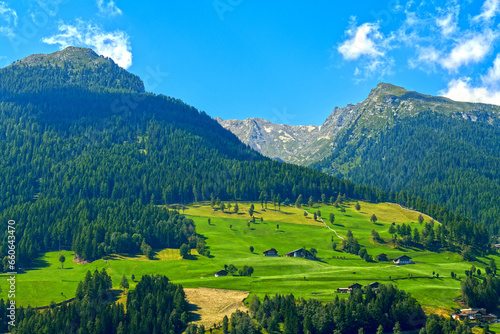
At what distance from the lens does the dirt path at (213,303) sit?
118 metres

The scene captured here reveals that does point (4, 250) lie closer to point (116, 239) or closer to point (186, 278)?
point (116, 239)

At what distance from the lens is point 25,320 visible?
10638 centimetres

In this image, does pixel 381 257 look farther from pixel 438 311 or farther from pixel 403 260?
pixel 438 311

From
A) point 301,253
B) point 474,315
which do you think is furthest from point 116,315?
point 474,315

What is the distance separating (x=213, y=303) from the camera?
127m

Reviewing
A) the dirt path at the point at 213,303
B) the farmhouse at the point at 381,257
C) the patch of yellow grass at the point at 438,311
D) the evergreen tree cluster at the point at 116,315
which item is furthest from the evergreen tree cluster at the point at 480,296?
the evergreen tree cluster at the point at 116,315

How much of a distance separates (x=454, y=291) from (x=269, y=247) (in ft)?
264

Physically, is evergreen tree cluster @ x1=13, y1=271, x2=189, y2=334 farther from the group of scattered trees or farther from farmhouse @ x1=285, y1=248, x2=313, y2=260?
the group of scattered trees

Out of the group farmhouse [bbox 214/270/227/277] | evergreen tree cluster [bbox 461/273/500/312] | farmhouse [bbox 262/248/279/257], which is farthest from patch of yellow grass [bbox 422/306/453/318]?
farmhouse [bbox 262/248/279/257]

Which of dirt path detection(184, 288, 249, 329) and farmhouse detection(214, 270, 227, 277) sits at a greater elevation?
farmhouse detection(214, 270, 227, 277)

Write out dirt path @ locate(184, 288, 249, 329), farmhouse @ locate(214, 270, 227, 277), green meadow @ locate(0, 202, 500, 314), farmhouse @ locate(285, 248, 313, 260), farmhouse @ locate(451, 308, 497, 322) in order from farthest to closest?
1. farmhouse @ locate(285, 248, 313, 260)
2. farmhouse @ locate(214, 270, 227, 277)
3. green meadow @ locate(0, 202, 500, 314)
4. farmhouse @ locate(451, 308, 497, 322)
5. dirt path @ locate(184, 288, 249, 329)

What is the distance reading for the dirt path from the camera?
386 ft

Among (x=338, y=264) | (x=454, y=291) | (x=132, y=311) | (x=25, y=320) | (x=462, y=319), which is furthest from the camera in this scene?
(x=338, y=264)

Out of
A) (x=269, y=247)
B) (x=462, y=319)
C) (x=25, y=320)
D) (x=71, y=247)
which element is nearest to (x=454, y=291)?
(x=462, y=319)
